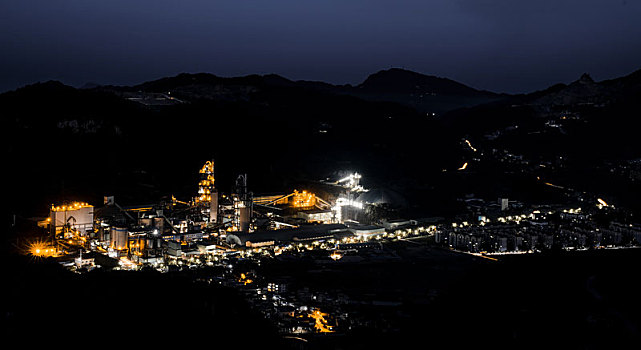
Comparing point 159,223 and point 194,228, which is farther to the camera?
point 194,228

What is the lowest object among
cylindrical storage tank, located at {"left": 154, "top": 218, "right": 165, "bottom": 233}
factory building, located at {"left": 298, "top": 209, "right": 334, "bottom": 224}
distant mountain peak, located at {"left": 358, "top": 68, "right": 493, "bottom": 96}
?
cylindrical storage tank, located at {"left": 154, "top": 218, "right": 165, "bottom": 233}

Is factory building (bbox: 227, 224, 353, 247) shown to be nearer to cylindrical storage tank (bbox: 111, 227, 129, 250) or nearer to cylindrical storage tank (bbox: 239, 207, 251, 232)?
cylindrical storage tank (bbox: 239, 207, 251, 232)

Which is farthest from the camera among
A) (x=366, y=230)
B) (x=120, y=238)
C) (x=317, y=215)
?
(x=317, y=215)

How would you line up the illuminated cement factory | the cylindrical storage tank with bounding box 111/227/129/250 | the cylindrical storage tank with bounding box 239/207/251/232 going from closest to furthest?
the illuminated cement factory < the cylindrical storage tank with bounding box 111/227/129/250 < the cylindrical storage tank with bounding box 239/207/251/232

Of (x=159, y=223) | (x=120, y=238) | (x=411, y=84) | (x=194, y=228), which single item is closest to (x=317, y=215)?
(x=194, y=228)

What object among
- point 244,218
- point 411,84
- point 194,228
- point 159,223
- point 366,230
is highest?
point 411,84

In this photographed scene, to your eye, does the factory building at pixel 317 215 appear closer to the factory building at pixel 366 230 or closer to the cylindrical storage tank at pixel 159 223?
Answer: the factory building at pixel 366 230

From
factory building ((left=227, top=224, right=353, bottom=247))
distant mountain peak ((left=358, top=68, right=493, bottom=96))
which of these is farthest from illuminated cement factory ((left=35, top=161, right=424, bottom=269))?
distant mountain peak ((left=358, top=68, right=493, bottom=96))

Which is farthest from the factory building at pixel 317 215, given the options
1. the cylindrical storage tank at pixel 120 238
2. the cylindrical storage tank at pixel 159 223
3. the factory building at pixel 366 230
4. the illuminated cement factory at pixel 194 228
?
the cylindrical storage tank at pixel 120 238

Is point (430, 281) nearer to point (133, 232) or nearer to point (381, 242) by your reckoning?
point (381, 242)

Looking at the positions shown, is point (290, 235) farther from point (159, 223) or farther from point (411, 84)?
point (411, 84)
